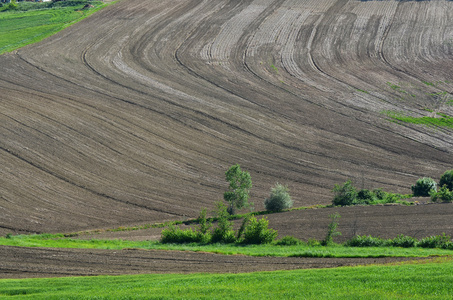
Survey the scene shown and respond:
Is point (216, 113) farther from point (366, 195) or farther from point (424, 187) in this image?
point (424, 187)

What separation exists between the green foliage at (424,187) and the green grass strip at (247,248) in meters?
12.4

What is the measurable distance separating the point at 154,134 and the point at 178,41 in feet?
84.3

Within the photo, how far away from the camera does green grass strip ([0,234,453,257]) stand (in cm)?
2609

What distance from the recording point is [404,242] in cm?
2898

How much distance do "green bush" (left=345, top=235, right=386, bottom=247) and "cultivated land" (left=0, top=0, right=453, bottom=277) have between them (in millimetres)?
2175

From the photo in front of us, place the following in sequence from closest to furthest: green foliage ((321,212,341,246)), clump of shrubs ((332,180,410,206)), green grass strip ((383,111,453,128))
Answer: green foliage ((321,212,341,246)) → clump of shrubs ((332,180,410,206)) → green grass strip ((383,111,453,128))

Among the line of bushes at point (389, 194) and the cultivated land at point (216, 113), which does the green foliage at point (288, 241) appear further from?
the line of bushes at point (389, 194)

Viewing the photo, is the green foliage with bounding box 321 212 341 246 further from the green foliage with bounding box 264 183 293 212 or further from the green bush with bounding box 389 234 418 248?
the green foliage with bounding box 264 183 293 212

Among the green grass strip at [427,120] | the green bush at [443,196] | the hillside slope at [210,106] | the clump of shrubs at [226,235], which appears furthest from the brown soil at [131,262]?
the green grass strip at [427,120]

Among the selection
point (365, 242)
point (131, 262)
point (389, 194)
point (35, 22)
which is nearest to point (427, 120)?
point (389, 194)

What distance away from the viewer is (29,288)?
20938 millimetres

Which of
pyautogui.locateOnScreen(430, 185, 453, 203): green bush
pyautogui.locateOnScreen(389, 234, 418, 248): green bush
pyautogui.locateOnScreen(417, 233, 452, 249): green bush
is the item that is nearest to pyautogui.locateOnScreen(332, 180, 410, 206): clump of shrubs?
pyautogui.locateOnScreen(430, 185, 453, 203): green bush

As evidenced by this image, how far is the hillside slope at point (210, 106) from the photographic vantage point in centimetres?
3994

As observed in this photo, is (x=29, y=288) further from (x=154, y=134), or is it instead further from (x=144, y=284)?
(x=154, y=134)
